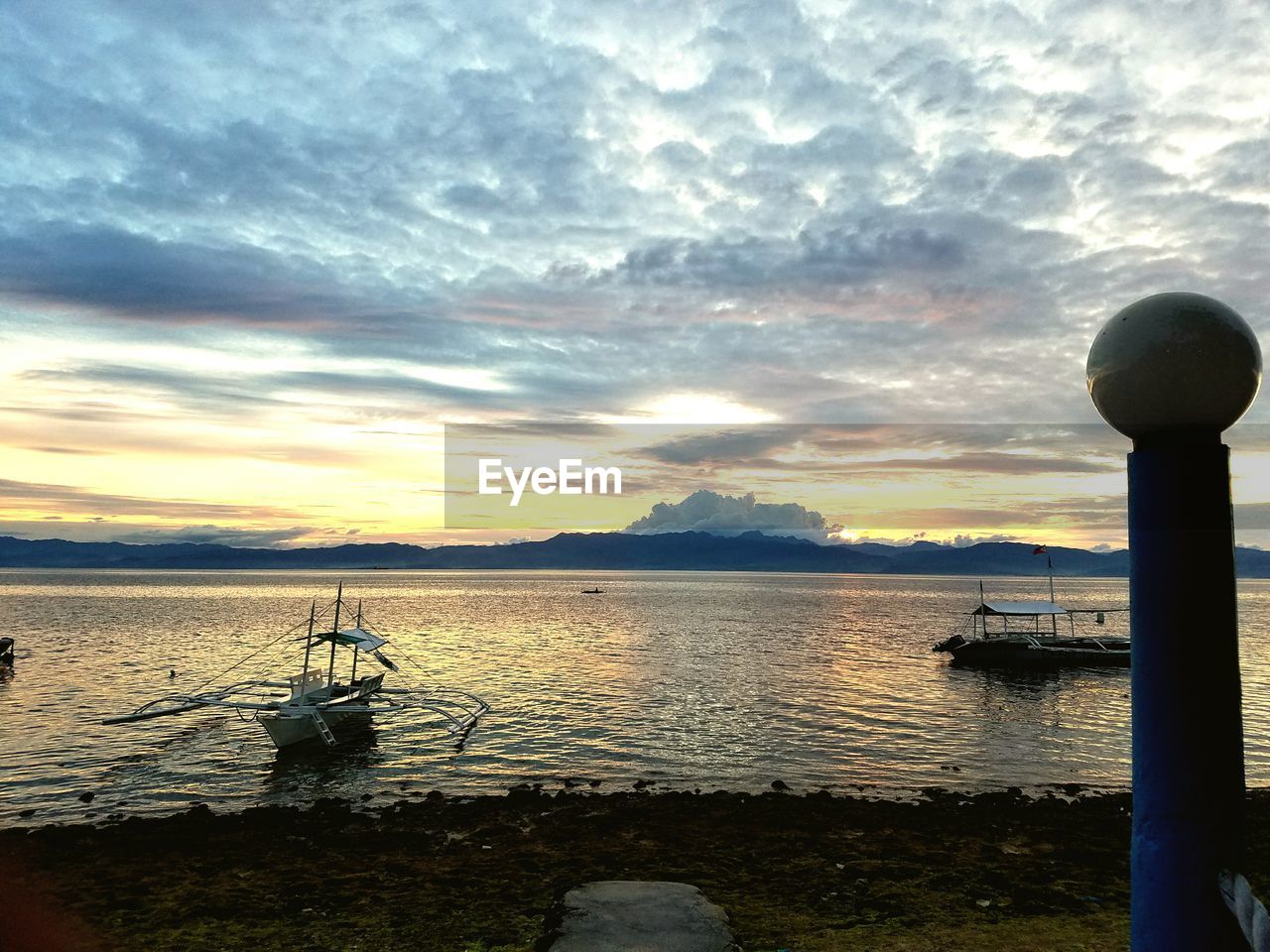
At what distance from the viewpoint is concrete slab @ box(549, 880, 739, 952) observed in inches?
406

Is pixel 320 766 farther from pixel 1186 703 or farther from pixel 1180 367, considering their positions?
pixel 1180 367

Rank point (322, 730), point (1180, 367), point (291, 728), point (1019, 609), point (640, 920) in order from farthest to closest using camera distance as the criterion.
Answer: point (1019, 609), point (322, 730), point (291, 728), point (640, 920), point (1180, 367)

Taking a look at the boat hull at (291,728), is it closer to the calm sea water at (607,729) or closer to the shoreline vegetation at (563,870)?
the calm sea water at (607,729)

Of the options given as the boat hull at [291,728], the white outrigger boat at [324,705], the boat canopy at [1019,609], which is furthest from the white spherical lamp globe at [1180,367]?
the boat canopy at [1019,609]

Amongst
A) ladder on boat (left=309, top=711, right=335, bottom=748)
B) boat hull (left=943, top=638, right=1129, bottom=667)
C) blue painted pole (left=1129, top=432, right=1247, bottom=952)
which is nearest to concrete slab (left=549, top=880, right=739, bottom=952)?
blue painted pole (left=1129, top=432, right=1247, bottom=952)

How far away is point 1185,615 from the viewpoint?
407 centimetres

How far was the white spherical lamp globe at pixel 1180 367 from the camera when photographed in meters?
4.03

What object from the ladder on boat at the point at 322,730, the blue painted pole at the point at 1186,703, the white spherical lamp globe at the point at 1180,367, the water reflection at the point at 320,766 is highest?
the white spherical lamp globe at the point at 1180,367

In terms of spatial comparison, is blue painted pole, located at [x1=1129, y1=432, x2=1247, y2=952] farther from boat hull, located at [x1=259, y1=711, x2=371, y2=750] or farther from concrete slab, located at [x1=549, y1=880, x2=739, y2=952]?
boat hull, located at [x1=259, y1=711, x2=371, y2=750]

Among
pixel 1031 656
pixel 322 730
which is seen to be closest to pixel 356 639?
pixel 322 730

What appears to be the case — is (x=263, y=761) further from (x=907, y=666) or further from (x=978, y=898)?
(x=907, y=666)

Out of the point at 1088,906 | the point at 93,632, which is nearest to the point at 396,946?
the point at 1088,906

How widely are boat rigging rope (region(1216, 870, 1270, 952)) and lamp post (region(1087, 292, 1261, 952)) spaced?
2.8 inches

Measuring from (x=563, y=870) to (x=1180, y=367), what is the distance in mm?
15305
